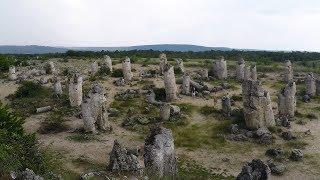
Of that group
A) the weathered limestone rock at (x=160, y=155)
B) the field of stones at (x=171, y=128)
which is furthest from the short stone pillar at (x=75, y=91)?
the weathered limestone rock at (x=160, y=155)

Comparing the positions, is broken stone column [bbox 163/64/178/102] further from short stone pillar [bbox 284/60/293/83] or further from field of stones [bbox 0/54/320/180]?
short stone pillar [bbox 284/60/293/83]

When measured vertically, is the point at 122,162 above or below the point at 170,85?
below

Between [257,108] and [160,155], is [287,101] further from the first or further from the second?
[160,155]

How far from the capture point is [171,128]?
2712cm

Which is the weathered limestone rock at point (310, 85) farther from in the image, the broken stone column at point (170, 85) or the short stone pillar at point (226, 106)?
the broken stone column at point (170, 85)

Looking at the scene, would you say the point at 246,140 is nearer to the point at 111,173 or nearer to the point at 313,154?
the point at 313,154

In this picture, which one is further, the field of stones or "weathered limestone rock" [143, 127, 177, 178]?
the field of stones

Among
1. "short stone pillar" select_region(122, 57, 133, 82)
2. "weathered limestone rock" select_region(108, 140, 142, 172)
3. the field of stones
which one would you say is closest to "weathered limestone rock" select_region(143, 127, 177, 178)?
the field of stones

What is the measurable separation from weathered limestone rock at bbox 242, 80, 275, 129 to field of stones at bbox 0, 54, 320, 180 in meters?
0.05

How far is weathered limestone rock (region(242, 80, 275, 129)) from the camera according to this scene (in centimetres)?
2633

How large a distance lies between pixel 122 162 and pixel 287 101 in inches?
548

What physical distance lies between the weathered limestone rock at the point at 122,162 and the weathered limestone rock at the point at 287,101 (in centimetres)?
1335

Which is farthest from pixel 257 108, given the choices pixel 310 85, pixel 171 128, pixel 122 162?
pixel 310 85

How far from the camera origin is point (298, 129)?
2736cm
